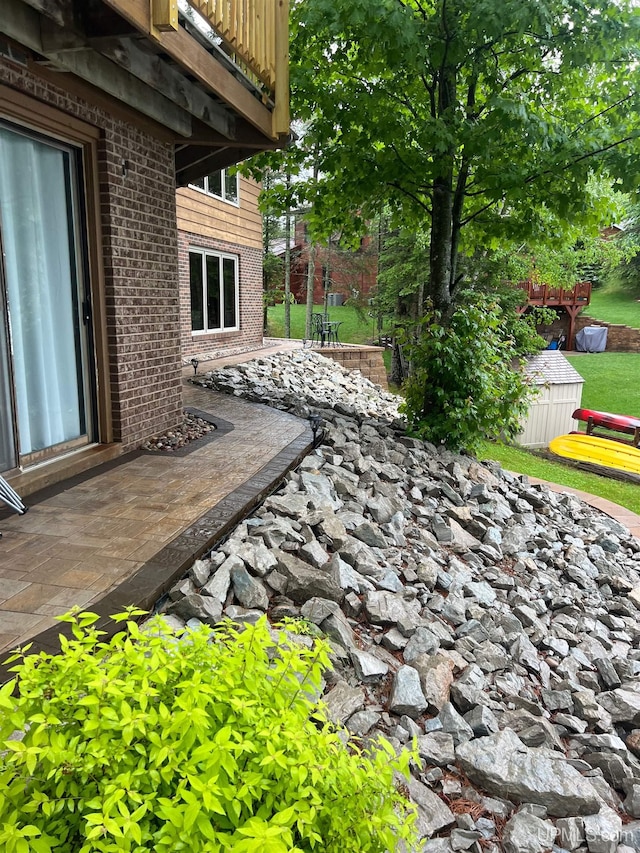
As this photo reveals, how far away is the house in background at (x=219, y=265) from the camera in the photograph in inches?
453

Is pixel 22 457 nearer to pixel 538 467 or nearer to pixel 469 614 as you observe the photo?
pixel 469 614

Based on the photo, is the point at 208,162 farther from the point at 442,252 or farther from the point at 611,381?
the point at 611,381

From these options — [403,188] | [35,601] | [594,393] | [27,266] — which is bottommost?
[594,393]

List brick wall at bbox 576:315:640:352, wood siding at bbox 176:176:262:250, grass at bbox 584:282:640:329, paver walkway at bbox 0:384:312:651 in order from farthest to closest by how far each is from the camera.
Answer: grass at bbox 584:282:640:329 < brick wall at bbox 576:315:640:352 < wood siding at bbox 176:176:262:250 < paver walkway at bbox 0:384:312:651

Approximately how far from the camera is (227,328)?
13586 mm

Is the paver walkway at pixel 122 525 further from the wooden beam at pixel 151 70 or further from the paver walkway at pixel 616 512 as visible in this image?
the paver walkway at pixel 616 512

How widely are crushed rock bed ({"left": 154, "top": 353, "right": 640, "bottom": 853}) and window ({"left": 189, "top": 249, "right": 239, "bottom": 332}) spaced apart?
711 centimetres

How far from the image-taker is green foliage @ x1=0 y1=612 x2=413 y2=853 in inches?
45.9

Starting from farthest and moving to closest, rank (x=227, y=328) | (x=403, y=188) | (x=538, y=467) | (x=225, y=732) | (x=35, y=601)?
(x=227, y=328), (x=538, y=467), (x=403, y=188), (x=35, y=601), (x=225, y=732)

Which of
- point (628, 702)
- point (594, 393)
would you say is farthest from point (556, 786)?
point (594, 393)

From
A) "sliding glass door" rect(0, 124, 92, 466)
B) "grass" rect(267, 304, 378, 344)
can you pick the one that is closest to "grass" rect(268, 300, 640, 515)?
"grass" rect(267, 304, 378, 344)

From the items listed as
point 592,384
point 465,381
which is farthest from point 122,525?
point 592,384

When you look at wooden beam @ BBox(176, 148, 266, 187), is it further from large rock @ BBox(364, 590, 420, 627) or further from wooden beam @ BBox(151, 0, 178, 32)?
large rock @ BBox(364, 590, 420, 627)

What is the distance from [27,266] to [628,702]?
179 inches
